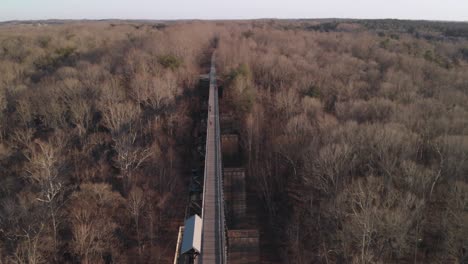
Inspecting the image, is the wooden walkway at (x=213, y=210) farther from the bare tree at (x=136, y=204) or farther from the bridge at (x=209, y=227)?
the bare tree at (x=136, y=204)

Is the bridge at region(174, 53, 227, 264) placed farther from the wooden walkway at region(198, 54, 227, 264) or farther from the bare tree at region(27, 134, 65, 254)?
the bare tree at region(27, 134, 65, 254)

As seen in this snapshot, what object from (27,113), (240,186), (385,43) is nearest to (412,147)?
(240,186)

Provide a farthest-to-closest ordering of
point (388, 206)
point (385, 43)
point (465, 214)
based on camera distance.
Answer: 1. point (385, 43)
2. point (388, 206)
3. point (465, 214)

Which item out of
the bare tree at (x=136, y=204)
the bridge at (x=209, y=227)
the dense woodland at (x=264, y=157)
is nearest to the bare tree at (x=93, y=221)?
the dense woodland at (x=264, y=157)

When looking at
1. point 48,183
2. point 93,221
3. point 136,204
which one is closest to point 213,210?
point 136,204

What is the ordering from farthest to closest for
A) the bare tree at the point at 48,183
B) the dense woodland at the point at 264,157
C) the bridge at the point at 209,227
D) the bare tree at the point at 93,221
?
the bare tree at the point at 48,183
the dense woodland at the point at 264,157
the bare tree at the point at 93,221
the bridge at the point at 209,227

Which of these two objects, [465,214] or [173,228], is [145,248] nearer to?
[173,228]

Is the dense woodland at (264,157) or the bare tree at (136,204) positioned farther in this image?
the bare tree at (136,204)
